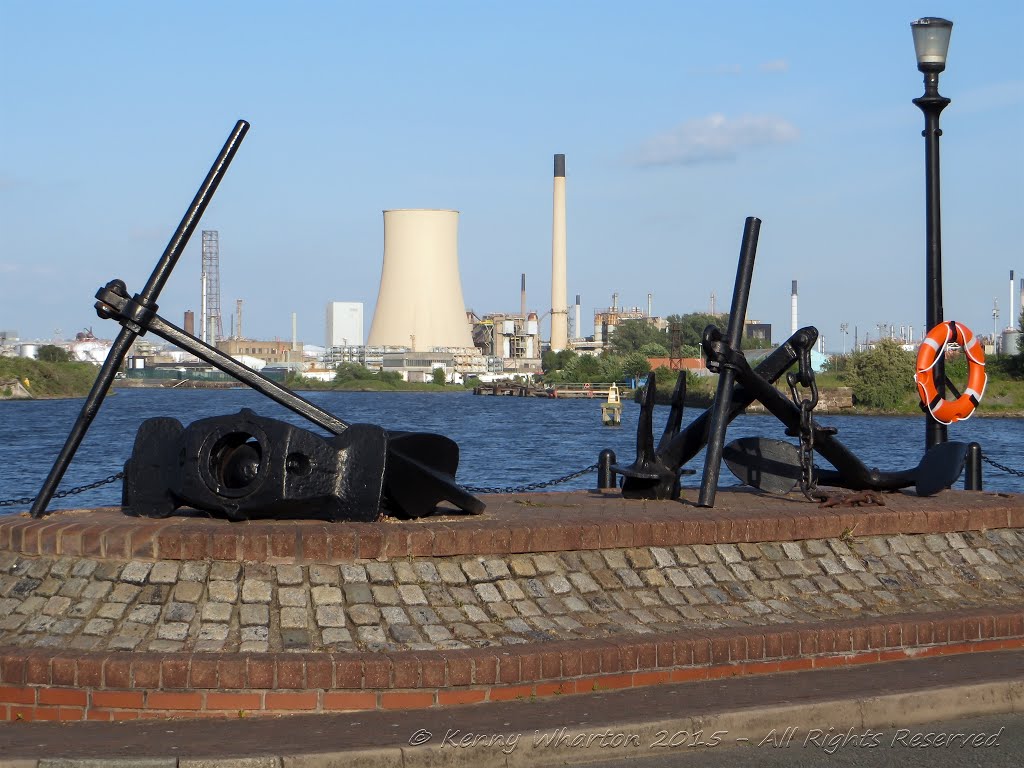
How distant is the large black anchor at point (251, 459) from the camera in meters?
7.03

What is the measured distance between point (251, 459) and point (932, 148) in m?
6.57

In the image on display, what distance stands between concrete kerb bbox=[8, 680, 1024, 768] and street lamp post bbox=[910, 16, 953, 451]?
5.15 metres

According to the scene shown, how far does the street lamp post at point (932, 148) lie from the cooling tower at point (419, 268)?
2847 inches

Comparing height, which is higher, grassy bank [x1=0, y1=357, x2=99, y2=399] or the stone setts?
the stone setts

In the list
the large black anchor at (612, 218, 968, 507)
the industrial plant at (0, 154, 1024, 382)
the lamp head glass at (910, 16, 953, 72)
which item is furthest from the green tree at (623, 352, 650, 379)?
the large black anchor at (612, 218, 968, 507)

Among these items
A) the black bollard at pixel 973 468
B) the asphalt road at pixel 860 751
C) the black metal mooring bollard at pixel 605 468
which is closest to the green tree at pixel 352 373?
the black metal mooring bollard at pixel 605 468

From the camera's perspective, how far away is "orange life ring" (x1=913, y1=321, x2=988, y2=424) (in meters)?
10.7

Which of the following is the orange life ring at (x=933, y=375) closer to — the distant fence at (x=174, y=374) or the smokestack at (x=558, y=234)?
the smokestack at (x=558, y=234)

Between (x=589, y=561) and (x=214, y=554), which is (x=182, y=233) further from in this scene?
(x=589, y=561)

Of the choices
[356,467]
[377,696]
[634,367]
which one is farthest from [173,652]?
[634,367]

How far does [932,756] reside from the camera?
5742 mm

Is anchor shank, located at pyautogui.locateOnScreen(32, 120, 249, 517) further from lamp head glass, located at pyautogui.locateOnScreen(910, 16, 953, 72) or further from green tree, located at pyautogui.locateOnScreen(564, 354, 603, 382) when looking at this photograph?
green tree, located at pyautogui.locateOnScreen(564, 354, 603, 382)

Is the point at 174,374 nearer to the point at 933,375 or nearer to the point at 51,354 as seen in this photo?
the point at 51,354

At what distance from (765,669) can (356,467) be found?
220 centimetres
